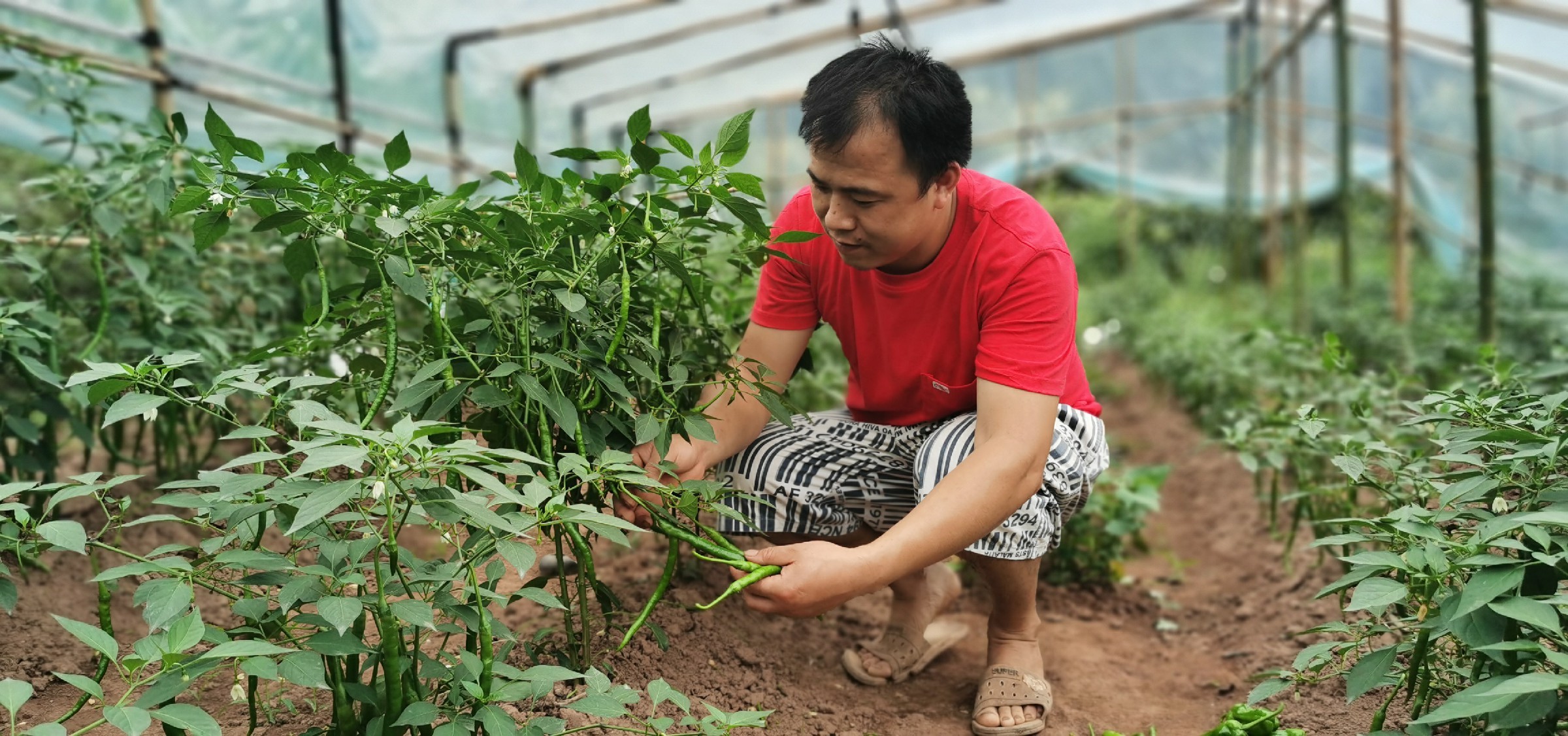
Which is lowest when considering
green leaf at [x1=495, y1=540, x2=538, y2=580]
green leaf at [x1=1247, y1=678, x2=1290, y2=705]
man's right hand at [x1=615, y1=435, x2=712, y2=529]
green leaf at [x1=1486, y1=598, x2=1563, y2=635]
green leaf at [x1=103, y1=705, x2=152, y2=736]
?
green leaf at [x1=1247, y1=678, x2=1290, y2=705]

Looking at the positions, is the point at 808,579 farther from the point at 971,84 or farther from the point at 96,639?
the point at 971,84

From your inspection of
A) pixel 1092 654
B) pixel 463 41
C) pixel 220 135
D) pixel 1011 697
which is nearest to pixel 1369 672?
pixel 1011 697

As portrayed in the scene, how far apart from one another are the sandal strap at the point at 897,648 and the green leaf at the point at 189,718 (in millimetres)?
1306

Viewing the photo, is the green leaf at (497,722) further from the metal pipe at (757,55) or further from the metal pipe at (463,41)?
the metal pipe at (757,55)

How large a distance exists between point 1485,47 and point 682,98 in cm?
747

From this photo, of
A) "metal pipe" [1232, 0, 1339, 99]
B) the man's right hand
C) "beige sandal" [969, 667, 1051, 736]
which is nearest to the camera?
the man's right hand

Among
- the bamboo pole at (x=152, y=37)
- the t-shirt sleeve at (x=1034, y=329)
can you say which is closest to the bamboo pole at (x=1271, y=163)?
A: the t-shirt sleeve at (x=1034, y=329)

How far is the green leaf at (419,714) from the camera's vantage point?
1.29 m

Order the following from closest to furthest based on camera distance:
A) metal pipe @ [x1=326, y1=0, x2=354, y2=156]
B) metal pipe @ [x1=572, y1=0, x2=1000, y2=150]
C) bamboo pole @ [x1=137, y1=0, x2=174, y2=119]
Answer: bamboo pole @ [x1=137, y1=0, x2=174, y2=119]
metal pipe @ [x1=326, y1=0, x2=354, y2=156]
metal pipe @ [x1=572, y1=0, x2=1000, y2=150]

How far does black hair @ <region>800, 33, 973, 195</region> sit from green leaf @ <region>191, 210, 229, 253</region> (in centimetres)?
84

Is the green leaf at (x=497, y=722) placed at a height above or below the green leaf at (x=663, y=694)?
above

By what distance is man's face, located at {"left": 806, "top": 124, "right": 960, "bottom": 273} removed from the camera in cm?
178

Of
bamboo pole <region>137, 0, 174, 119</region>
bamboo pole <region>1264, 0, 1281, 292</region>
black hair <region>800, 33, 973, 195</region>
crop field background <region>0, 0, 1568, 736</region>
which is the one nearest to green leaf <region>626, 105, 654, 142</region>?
crop field background <region>0, 0, 1568, 736</region>

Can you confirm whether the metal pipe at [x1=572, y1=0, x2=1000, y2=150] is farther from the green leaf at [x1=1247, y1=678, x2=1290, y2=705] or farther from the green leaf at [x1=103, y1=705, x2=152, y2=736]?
the green leaf at [x1=103, y1=705, x2=152, y2=736]
